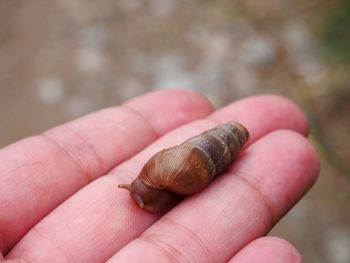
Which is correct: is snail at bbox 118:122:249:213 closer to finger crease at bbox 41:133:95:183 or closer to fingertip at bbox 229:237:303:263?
finger crease at bbox 41:133:95:183

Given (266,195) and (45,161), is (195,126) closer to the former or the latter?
(266,195)

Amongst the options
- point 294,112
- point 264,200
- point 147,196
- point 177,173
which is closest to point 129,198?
point 147,196

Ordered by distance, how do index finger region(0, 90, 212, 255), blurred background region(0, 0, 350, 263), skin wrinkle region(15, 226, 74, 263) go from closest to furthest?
1. skin wrinkle region(15, 226, 74, 263)
2. index finger region(0, 90, 212, 255)
3. blurred background region(0, 0, 350, 263)

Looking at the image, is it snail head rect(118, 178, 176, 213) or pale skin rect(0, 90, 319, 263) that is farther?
snail head rect(118, 178, 176, 213)

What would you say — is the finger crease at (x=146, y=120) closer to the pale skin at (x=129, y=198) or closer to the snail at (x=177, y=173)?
the pale skin at (x=129, y=198)

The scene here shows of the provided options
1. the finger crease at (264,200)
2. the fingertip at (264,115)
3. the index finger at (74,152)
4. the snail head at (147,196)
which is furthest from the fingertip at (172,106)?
the finger crease at (264,200)

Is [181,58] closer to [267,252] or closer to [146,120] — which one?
[146,120]

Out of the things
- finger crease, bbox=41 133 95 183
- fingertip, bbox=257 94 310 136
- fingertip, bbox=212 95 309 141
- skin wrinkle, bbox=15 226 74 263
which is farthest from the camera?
fingertip, bbox=257 94 310 136

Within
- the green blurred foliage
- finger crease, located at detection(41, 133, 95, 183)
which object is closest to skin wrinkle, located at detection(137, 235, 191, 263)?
finger crease, located at detection(41, 133, 95, 183)
